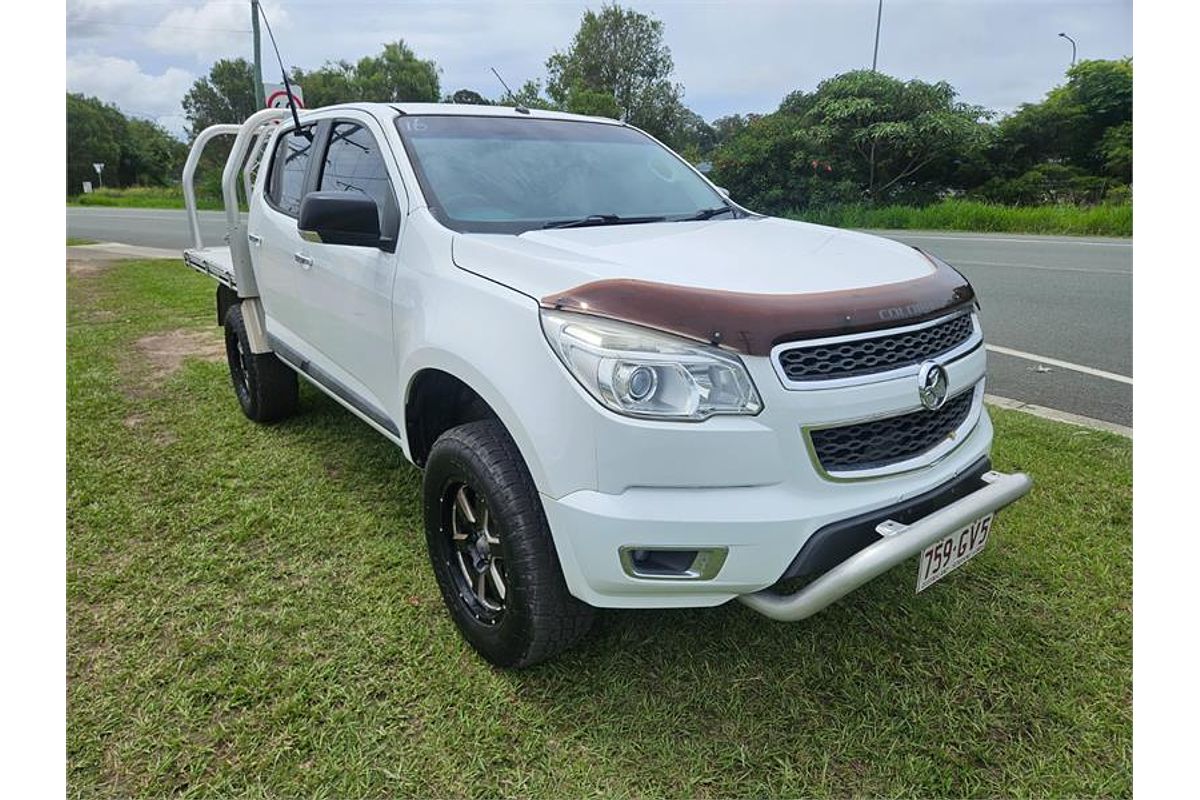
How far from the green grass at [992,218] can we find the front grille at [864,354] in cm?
1688

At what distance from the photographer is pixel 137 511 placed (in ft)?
11.7

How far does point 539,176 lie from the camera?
10.1 feet

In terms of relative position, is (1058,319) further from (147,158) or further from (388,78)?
(147,158)

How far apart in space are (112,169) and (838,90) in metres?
54.4

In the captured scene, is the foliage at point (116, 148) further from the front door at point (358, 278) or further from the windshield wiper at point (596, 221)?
the windshield wiper at point (596, 221)

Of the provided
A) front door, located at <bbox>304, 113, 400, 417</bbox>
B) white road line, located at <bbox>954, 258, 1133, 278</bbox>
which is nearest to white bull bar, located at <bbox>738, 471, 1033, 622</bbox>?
front door, located at <bbox>304, 113, 400, 417</bbox>

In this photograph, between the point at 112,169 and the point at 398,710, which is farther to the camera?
the point at 112,169

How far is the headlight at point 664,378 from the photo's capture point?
74.7 inches

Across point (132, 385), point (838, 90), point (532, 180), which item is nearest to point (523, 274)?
point (532, 180)

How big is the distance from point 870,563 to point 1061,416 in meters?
3.33

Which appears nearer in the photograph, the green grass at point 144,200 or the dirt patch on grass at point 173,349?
the dirt patch on grass at point 173,349

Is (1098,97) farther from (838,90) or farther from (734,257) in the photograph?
(734,257)


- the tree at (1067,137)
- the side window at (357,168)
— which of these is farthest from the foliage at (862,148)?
the side window at (357,168)

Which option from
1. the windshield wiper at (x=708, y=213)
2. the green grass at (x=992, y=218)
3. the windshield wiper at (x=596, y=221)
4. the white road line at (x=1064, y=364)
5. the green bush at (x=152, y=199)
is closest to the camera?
the windshield wiper at (x=596, y=221)
